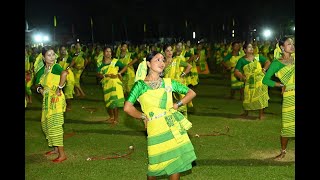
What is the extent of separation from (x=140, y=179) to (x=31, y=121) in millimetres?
6694

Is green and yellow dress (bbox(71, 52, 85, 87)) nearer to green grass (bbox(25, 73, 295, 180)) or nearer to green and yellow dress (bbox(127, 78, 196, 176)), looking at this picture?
green grass (bbox(25, 73, 295, 180))

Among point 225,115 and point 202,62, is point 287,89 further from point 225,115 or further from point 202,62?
point 202,62

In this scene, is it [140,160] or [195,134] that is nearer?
[140,160]

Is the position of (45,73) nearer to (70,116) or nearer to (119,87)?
(119,87)

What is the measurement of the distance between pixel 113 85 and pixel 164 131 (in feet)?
20.6

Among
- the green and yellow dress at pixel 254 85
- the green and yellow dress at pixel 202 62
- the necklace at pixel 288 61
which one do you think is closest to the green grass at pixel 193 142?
the green and yellow dress at pixel 254 85

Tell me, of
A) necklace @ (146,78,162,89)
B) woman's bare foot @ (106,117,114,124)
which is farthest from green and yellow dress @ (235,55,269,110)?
necklace @ (146,78,162,89)

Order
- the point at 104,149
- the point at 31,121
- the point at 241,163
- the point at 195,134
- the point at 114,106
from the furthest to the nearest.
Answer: the point at 31,121, the point at 114,106, the point at 195,134, the point at 104,149, the point at 241,163

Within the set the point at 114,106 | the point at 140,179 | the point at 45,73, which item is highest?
the point at 45,73

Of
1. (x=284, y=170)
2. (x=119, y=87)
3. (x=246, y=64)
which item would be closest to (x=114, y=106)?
(x=119, y=87)

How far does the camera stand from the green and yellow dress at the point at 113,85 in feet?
37.3

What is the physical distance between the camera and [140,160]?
7984mm

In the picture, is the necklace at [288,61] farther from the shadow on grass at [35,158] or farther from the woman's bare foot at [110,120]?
the woman's bare foot at [110,120]

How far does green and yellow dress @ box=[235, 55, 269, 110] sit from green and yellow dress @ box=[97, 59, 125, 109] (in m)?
2.87
